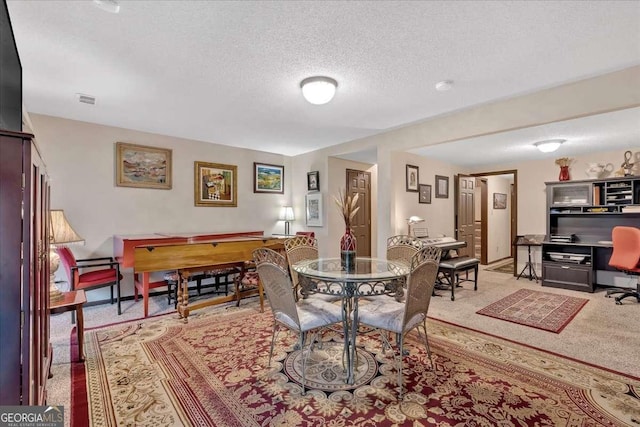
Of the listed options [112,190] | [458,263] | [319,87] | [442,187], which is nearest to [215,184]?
[112,190]

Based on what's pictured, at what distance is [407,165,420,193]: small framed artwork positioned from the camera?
5184mm

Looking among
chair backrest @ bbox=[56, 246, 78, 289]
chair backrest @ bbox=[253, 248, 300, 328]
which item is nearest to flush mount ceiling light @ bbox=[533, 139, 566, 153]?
chair backrest @ bbox=[253, 248, 300, 328]

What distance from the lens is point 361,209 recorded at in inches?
251

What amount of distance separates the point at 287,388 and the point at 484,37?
9.29ft

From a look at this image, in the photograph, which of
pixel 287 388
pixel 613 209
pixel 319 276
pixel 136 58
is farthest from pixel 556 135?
pixel 136 58

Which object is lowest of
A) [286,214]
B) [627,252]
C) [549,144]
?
[627,252]

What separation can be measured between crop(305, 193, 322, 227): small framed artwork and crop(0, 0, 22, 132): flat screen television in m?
4.47

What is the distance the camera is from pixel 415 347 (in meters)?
2.70

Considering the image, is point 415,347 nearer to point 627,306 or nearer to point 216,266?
point 216,266

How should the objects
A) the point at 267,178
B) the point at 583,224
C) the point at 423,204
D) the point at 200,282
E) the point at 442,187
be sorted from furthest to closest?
the point at 442,187 → the point at 267,178 → the point at 423,204 → the point at 583,224 → the point at 200,282

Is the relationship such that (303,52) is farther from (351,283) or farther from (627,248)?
(627,248)

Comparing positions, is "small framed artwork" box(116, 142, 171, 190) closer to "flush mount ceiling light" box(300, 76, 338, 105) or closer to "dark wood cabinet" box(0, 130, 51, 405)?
"flush mount ceiling light" box(300, 76, 338, 105)

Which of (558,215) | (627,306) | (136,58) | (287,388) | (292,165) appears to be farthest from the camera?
(292,165)

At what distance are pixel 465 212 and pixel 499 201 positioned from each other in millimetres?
2003
